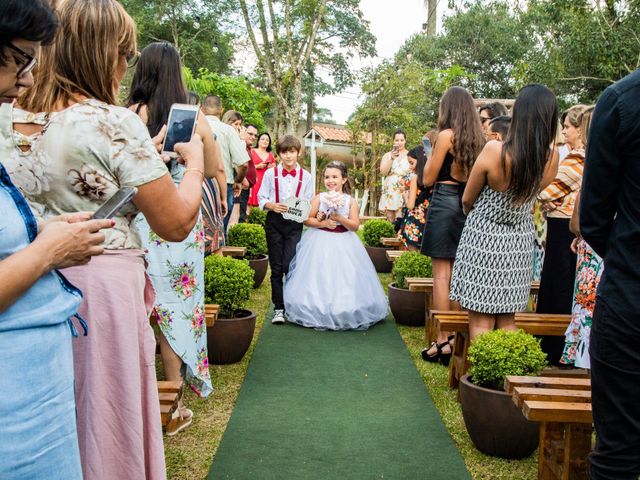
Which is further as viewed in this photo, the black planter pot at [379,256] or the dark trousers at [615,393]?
the black planter pot at [379,256]

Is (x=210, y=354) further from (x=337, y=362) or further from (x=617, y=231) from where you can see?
(x=617, y=231)

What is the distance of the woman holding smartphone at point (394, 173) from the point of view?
35.0 ft

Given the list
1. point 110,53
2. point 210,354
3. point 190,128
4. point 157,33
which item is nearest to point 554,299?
point 210,354

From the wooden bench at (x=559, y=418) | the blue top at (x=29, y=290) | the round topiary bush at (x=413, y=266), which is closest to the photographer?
the blue top at (x=29, y=290)

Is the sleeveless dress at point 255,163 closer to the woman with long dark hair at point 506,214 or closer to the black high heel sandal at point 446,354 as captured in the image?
the black high heel sandal at point 446,354

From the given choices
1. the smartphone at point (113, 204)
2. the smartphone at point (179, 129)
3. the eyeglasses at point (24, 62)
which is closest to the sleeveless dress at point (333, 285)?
the smartphone at point (179, 129)

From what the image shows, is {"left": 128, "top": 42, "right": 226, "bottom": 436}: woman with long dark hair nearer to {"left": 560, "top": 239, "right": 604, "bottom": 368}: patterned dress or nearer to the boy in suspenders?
{"left": 560, "top": 239, "right": 604, "bottom": 368}: patterned dress

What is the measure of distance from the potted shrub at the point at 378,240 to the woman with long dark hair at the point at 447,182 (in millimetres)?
4546

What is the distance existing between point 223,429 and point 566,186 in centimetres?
315

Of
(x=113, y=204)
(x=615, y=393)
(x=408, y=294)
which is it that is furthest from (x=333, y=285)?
(x=113, y=204)

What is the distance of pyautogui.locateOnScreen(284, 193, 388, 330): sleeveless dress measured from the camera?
22.5 feet

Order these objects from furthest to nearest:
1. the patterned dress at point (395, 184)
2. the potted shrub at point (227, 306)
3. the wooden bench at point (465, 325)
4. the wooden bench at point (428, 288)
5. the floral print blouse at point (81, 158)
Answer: the patterned dress at point (395, 184) < the wooden bench at point (428, 288) < the potted shrub at point (227, 306) < the wooden bench at point (465, 325) < the floral print blouse at point (81, 158)

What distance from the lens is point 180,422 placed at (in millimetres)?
4215

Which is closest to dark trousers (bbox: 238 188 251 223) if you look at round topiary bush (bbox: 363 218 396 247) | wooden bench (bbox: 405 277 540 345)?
round topiary bush (bbox: 363 218 396 247)
